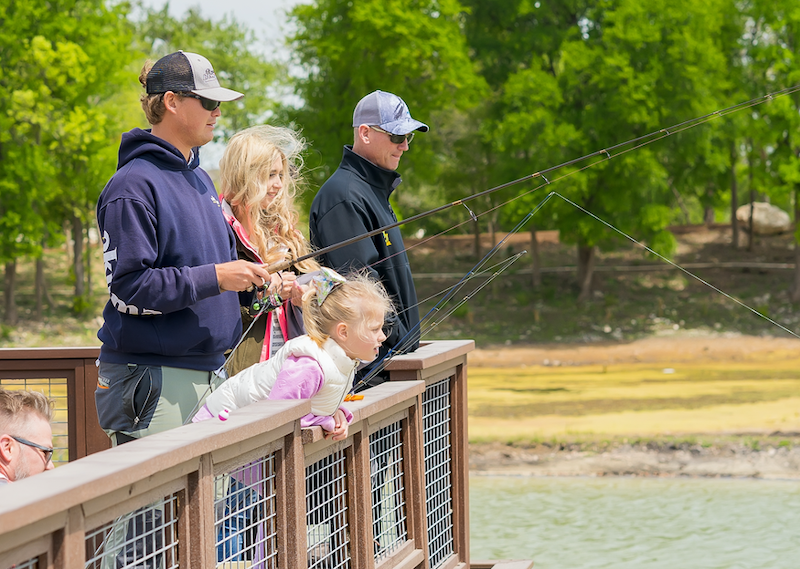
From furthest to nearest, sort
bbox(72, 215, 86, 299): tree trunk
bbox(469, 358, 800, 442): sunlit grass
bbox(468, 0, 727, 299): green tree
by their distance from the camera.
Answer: bbox(72, 215, 86, 299): tree trunk → bbox(468, 0, 727, 299): green tree → bbox(469, 358, 800, 442): sunlit grass

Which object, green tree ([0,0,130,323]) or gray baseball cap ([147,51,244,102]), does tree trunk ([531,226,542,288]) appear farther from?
gray baseball cap ([147,51,244,102])

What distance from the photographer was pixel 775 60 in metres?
21.2

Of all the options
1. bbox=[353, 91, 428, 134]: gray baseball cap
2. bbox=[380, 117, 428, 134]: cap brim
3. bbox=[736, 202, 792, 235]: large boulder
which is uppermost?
bbox=[736, 202, 792, 235]: large boulder

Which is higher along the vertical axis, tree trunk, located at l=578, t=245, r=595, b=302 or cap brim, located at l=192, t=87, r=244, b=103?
cap brim, located at l=192, t=87, r=244, b=103

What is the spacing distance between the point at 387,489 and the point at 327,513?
501mm

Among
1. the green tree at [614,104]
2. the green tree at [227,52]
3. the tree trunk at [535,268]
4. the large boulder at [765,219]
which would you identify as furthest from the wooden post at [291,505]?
the green tree at [227,52]

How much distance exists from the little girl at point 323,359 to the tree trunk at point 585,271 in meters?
19.1

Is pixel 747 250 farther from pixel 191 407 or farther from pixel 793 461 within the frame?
pixel 191 407

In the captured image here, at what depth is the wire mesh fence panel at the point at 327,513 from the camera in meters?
2.68

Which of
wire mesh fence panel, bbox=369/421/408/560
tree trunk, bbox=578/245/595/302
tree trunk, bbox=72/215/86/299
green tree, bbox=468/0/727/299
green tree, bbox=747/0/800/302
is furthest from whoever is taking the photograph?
tree trunk, bbox=72/215/86/299

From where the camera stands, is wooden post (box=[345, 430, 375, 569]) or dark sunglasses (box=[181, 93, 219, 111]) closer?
dark sunglasses (box=[181, 93, 219, 111])

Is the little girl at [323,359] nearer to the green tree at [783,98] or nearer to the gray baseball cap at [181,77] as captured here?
the gray baseball cap at [181,77]

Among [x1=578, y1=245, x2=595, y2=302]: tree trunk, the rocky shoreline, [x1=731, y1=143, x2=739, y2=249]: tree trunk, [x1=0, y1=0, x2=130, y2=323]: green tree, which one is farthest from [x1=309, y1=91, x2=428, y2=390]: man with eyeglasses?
[x1=731, y1=143, x2=739, y2=249]: tree trunk

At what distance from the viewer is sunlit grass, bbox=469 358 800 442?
11633 mm
